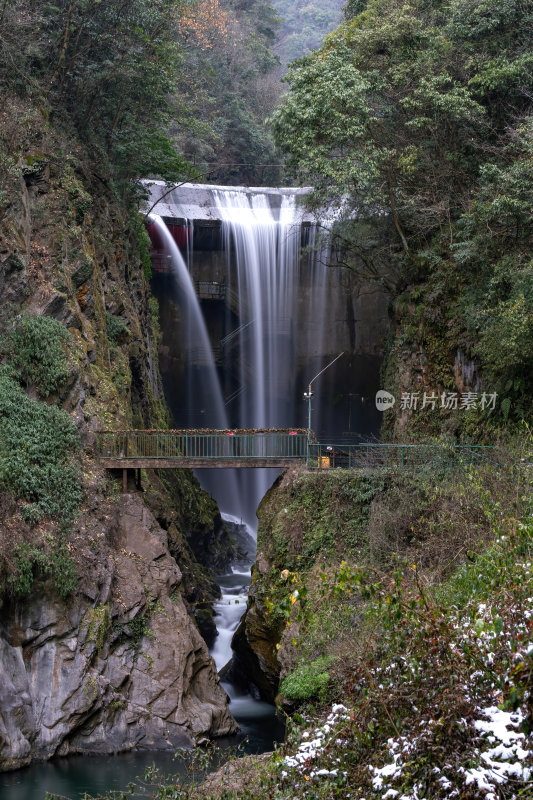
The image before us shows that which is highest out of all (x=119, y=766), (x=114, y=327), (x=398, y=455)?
(x=114, y=327)

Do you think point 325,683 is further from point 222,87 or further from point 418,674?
point 222,87

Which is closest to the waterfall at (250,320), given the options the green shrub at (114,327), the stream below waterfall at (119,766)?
the green shrub at (114,327)

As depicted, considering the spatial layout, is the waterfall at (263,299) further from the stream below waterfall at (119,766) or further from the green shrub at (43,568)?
the green shrub at (43,568)

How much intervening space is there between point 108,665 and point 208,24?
117 ft

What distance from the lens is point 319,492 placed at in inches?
660

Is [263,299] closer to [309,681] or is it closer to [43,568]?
[43,568]

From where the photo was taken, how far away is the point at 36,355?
16656mm

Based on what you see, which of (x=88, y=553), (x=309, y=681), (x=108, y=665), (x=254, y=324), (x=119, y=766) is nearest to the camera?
(x=309, y=681)

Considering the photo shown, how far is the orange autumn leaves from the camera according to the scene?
3900cm

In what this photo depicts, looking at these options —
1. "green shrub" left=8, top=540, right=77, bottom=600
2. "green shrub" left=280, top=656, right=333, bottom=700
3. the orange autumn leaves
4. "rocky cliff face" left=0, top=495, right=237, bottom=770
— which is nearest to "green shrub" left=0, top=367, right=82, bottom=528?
"green shrub" left=8, top=540, right=77, bottom=600

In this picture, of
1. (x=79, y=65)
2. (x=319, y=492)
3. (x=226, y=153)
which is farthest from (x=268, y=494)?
(x=226, y=153)

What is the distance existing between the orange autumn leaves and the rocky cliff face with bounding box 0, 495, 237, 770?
30460 millimetres

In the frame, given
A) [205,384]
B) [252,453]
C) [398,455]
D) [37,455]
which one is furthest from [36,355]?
[205,384]

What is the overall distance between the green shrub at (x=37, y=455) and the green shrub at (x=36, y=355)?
33 cm
